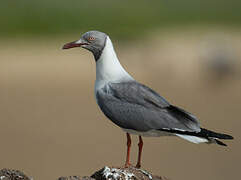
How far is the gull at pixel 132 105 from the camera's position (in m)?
6.22

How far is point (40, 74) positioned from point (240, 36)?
881 centimetres

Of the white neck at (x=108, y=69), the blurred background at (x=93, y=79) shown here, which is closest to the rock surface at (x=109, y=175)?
the white neck at (x=108, y=69)

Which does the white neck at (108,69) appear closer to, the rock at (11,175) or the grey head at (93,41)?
the grey head at (93,41)

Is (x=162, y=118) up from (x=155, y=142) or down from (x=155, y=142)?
up

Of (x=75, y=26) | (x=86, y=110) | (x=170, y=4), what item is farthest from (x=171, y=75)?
(x=170, y=4)

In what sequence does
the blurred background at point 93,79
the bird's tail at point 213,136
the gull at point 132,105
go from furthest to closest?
the blurred background at point 93,79
the gull at point 132,105
the bird's tail at point 213,136

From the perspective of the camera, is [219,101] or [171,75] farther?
[171,75]

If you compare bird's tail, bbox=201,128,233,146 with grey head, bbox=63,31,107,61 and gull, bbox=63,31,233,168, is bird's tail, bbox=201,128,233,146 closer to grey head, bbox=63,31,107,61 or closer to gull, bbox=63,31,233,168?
A: gull, bbox=63,31,233,168

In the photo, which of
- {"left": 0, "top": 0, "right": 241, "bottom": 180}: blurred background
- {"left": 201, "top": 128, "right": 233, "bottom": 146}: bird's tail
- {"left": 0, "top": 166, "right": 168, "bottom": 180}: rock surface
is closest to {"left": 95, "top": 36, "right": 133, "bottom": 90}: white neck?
{"left": 201, "top": 128, "right": 233, "bottom": 146}: bird's tail

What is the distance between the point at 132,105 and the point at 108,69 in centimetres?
39

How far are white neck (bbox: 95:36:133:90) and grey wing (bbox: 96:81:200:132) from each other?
0.07 m

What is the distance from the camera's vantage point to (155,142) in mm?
13891

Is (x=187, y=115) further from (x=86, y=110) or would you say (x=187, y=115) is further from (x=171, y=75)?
(x=171, y=75)

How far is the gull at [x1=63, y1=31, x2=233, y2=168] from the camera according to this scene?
622cm
